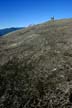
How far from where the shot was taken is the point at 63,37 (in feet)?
49.9

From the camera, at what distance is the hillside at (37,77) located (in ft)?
26.6

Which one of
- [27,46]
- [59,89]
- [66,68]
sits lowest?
[59,89]

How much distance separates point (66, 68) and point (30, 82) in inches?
96.4

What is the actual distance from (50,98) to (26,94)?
1359 mm

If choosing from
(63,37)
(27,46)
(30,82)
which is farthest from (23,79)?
(63,37)

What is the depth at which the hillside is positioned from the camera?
26.6 feet

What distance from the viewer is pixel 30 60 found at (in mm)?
11367

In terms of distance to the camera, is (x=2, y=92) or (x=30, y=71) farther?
(x=30, y=71)

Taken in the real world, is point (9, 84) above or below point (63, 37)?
below

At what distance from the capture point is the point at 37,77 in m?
9.49

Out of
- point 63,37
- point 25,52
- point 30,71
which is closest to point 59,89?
point 30,71

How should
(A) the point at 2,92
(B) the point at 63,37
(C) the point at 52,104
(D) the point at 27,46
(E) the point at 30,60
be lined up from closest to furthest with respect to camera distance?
(C) the point at 52,104
(A) the point at 2,92
(E) the point at 30,60
(D) the point at 27,46
(B) the point at 63,37

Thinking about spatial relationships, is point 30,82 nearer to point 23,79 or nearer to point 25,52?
point 23,79

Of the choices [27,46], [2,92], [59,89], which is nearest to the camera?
[59,89]
